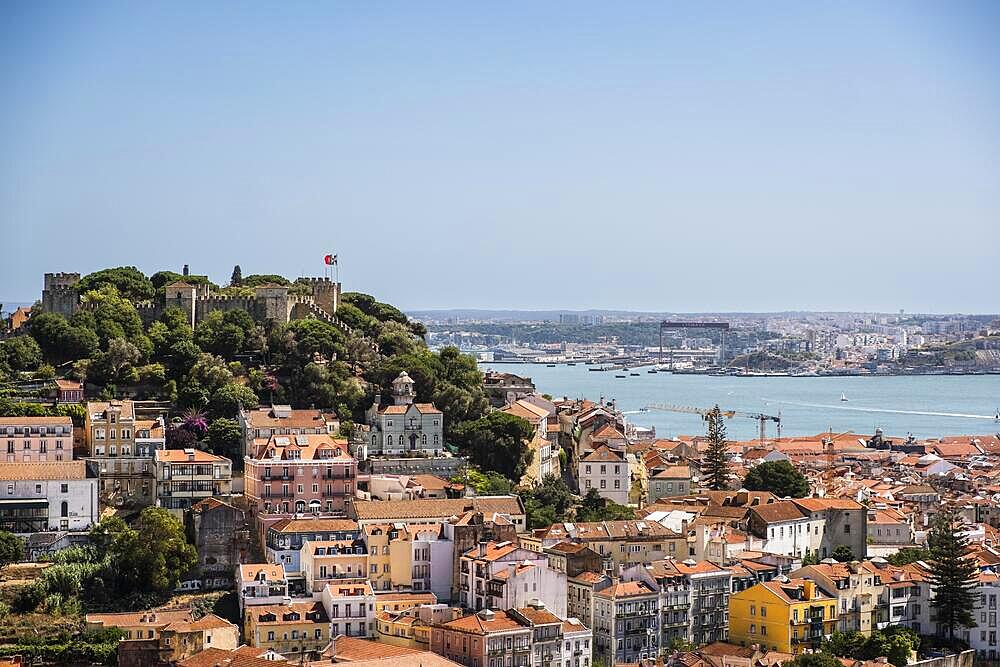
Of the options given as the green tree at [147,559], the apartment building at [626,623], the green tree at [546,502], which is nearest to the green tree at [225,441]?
the green tree at [147,559]

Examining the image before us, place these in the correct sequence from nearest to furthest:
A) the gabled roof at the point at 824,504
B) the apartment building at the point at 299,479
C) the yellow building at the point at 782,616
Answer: the yellow building at the point at 782,616, the apartment building at the point at 299,479, the gabled roof at the point at 824,504

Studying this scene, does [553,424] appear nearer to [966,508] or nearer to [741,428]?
[966,508]

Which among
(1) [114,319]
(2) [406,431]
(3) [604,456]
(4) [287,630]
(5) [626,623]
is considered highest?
(1) [114,319]

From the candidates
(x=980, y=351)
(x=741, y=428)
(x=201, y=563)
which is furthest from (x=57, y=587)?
(x=980, y=351)

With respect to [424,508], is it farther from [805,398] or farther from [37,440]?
[805,398]

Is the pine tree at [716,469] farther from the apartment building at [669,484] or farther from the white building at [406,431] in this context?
the white building at [406,431]

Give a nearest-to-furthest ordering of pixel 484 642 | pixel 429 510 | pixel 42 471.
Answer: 1. pixel 484 642
2. pixel 42 471
3. pixel 429 510

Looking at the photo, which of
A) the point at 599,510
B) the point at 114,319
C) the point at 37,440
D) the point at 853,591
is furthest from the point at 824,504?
the point at 114,319
